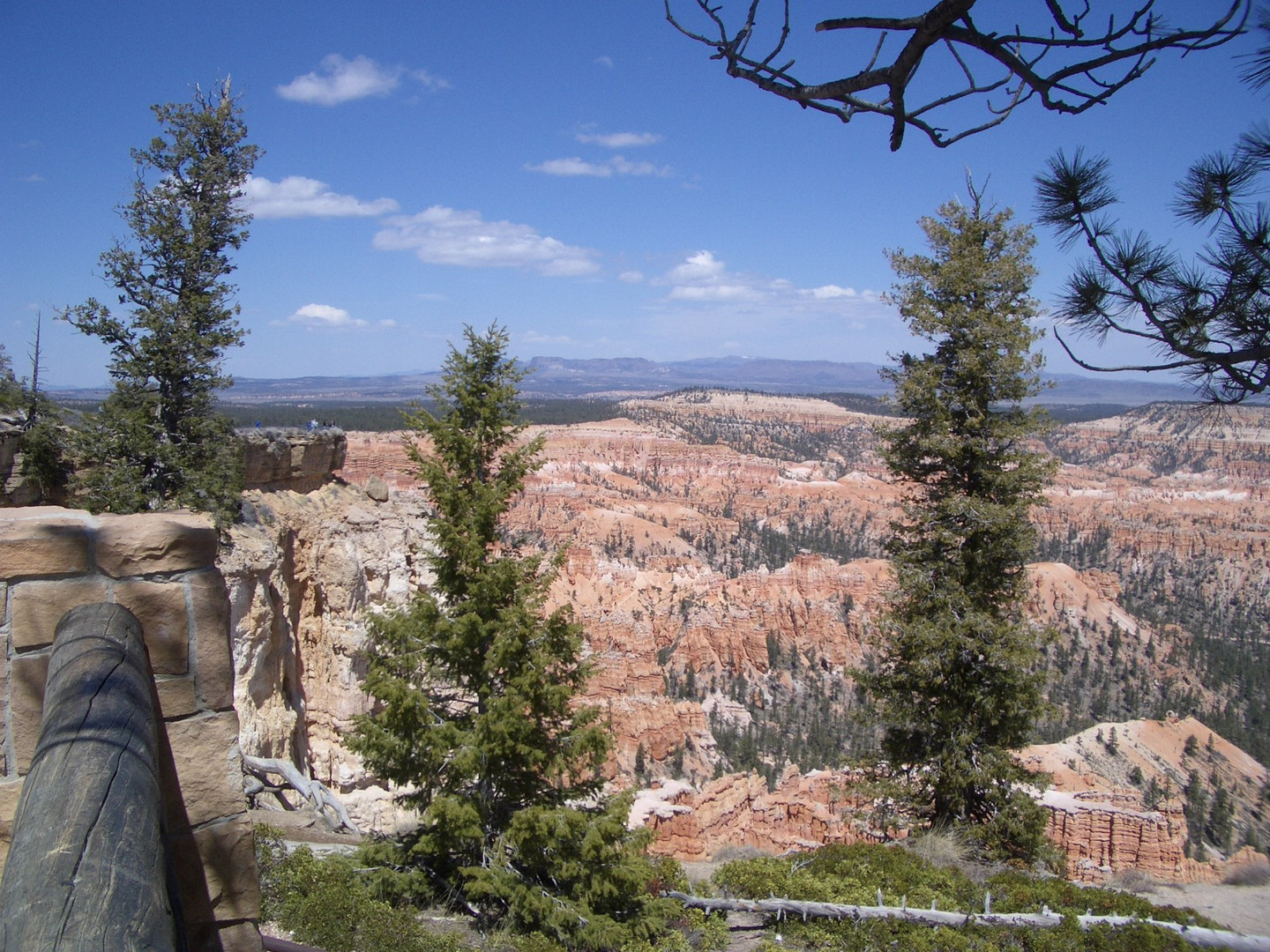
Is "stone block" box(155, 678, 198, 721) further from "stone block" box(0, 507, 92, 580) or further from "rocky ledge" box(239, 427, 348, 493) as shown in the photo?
"rocky ledge" box(239, 427, 348, 493)

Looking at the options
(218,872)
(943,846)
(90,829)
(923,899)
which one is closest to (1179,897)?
(943,846)

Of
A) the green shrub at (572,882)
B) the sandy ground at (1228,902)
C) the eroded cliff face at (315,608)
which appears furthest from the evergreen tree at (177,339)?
the sandy ground at (1228,902)

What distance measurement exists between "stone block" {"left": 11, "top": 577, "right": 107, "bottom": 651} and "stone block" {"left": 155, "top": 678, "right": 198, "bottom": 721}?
25 centimetres

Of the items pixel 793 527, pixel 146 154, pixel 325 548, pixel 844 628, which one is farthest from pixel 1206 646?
pixel 146 154

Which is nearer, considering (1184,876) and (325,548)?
(325,548)

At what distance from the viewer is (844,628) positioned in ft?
165

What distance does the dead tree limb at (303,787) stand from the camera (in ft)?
31.3

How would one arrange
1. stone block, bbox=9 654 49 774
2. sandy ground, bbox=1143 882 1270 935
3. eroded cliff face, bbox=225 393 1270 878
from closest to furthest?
stone block, bbox=9 654 49 774, sandy ground, bbox=1143 882 1270 935, eroded cliff face, bbox=225 393 1270 878

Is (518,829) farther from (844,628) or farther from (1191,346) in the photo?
(844,628)

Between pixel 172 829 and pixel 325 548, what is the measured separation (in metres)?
13.1

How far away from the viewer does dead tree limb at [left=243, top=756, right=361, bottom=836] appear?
953 centimetres

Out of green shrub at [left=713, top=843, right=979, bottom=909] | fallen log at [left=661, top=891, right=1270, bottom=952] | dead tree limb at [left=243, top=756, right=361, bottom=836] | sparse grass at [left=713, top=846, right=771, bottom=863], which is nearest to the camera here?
fallen log at [left=661, top=891, right=1270, bottom=952]

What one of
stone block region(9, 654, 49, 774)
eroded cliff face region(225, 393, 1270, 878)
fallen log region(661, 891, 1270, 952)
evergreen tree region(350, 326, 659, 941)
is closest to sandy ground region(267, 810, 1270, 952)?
fallen log region(661, 891, 1270, 952)

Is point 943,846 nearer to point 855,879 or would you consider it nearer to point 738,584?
point 855,879
